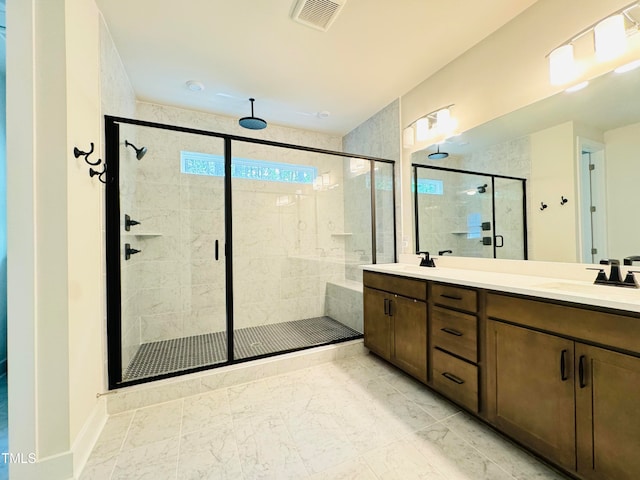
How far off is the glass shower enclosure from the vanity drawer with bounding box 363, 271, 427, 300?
617 millimetres

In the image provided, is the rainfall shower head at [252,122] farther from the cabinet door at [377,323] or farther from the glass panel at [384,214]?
the cabinet door at [377,323]

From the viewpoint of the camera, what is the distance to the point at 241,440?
4.93ft

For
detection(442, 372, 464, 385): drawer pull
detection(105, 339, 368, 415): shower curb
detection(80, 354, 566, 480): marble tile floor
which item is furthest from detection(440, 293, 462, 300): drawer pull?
detection(105, 339, 368, 415): shower curb

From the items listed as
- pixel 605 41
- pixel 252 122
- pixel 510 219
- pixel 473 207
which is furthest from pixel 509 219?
pixel 252 122

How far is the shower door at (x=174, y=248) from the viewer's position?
8.14 ft

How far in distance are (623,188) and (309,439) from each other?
219cm

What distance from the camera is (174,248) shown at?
9.52 feet

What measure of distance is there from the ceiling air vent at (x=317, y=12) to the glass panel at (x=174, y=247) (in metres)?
1.69

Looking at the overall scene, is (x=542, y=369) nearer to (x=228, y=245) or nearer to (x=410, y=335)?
(x=410, y=335)

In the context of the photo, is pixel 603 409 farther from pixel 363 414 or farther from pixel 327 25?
pixel 327 25

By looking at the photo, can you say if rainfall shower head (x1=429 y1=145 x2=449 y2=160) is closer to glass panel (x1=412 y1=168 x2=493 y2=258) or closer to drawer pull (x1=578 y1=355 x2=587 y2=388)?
glass panel (x1=412 y1=168 x2=493 y2=258)

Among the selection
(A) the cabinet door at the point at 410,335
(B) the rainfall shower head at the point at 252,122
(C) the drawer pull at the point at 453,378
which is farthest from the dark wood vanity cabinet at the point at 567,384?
(B) the rainfall shower head at the point at 252,122

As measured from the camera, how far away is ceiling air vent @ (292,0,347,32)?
5.45 ft

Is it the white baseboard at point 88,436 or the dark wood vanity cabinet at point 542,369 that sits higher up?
the dark wood vanity cabinet at point 542,369
